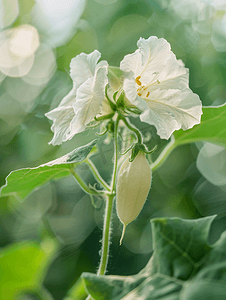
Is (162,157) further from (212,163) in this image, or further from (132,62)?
(212,163)

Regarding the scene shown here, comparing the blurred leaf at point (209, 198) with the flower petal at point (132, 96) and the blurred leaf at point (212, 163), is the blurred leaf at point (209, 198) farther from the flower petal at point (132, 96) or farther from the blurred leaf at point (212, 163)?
the flower petal at point (132, 96)

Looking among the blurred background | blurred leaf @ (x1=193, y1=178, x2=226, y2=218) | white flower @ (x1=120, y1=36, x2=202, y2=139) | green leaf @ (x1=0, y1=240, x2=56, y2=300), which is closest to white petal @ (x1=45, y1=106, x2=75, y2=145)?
white flower @ (x1=120, y1=36, x2=202, y2=139)

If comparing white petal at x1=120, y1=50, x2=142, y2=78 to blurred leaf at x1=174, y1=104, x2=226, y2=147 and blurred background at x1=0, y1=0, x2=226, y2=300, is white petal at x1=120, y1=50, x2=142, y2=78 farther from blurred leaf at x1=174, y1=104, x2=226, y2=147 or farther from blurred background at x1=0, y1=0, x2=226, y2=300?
blurred background at x1=0, y1=0, x2=226, y2=300

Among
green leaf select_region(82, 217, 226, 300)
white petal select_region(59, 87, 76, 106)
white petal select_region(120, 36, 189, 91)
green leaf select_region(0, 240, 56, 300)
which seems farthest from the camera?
green leaf select_region(0, 240, 56, 300)

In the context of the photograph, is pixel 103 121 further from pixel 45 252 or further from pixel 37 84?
pixel 37 84


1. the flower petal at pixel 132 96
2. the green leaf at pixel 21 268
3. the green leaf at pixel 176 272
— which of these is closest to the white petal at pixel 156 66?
the flower petal at pixel 132 96
